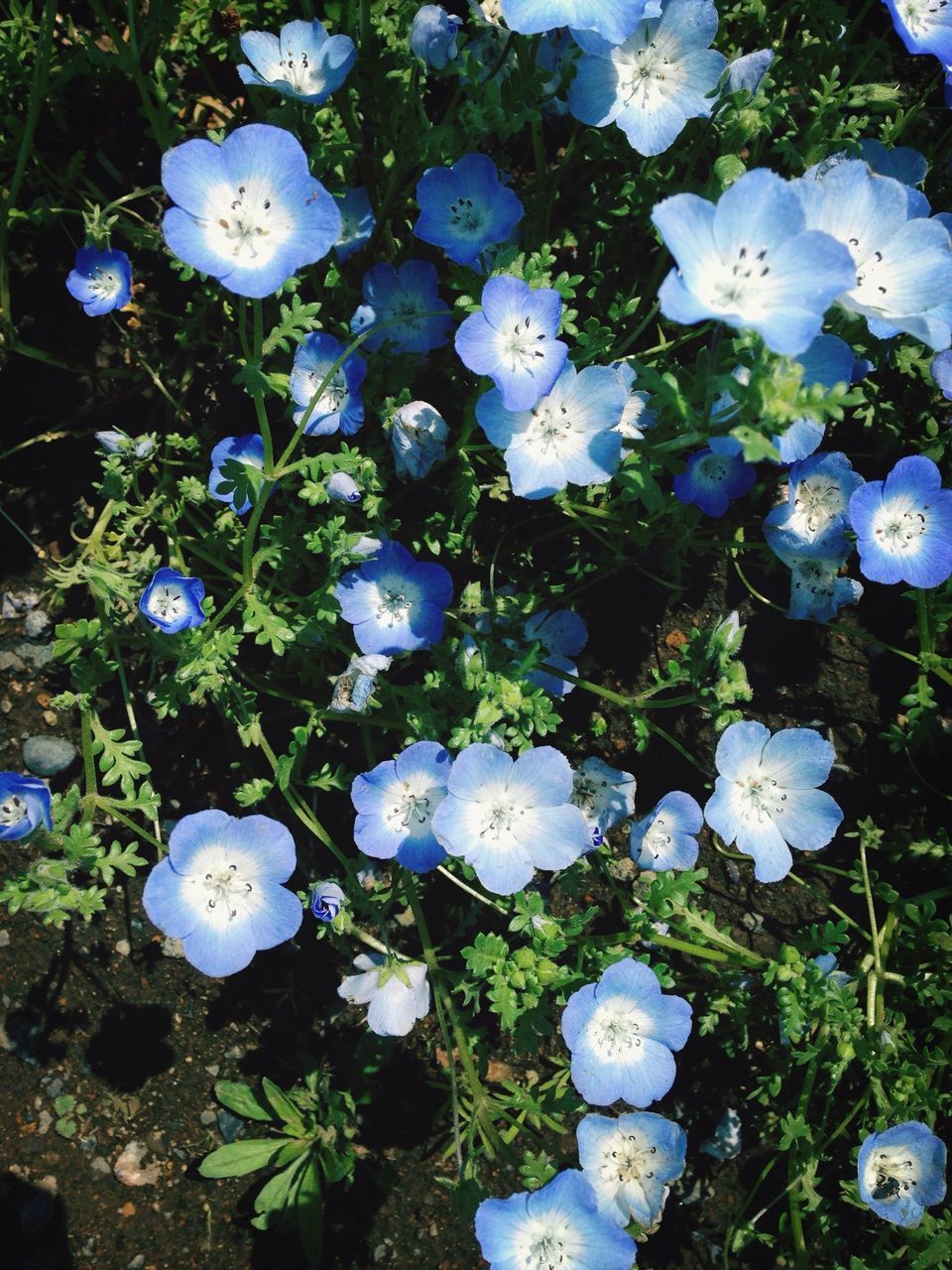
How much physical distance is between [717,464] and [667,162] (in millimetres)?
829

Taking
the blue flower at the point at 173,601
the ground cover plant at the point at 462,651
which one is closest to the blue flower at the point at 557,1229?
the ground cover plant at the point at 462,651

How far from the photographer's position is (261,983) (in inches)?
112

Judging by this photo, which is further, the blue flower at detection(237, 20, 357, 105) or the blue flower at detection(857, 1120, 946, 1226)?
the blue flower at detection(857, 1120, 946, 1226)

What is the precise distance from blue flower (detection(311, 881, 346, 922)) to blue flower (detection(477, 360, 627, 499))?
106cm

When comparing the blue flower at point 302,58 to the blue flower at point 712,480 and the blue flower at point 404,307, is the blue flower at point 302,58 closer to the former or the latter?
the blue flower at point 404,307

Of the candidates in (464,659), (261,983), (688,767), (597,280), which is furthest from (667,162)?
(261,983)

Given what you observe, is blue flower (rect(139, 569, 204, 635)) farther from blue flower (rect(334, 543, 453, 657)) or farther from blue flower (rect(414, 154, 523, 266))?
blue flower (rect(414, 154, 523, 266))

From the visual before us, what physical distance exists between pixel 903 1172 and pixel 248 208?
2.86 meters

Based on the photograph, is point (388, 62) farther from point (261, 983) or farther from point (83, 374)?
point (261, 983)

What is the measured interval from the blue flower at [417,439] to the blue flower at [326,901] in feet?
3.47

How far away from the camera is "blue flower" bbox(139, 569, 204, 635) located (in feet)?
7.61

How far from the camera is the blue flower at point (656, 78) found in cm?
229

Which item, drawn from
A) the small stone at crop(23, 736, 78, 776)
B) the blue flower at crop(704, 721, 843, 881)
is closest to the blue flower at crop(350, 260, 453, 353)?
the blue flower at crop(704, 721, 843, 881)

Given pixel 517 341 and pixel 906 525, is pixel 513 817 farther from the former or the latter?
pixel 906 525
